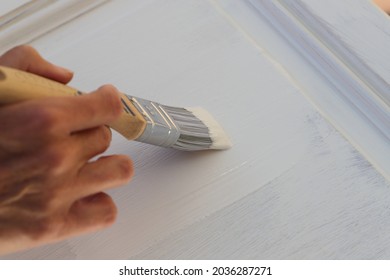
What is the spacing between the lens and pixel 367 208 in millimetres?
650

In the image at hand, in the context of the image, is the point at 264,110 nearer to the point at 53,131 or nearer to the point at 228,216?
the point at 228,216

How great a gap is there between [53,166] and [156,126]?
0.17 m

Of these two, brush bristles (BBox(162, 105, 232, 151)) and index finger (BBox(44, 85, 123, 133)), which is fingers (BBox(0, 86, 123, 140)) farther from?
brush bristles (BBox(162, 105, 232, 151))

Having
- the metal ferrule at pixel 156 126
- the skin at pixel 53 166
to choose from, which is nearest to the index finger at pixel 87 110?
the skin at pixel 53 166

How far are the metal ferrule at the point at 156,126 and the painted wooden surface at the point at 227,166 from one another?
0.05 m

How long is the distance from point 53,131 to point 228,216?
0.84 ft

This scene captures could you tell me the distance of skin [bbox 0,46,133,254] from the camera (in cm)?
47

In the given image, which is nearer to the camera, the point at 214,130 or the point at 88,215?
the point at 88,215

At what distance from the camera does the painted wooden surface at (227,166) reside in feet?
2.12

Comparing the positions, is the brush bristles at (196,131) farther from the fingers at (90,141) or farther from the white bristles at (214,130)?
the fingers at (90,141)

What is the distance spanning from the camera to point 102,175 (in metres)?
0.56

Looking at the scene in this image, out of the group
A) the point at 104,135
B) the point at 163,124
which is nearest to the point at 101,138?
the point at 104,135

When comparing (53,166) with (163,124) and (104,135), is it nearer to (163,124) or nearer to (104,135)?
(104,135)

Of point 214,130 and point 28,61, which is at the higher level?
point 28,61
